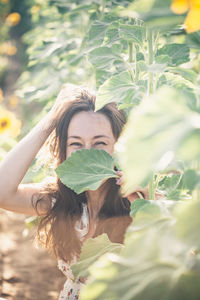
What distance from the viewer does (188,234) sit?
361 millimetres

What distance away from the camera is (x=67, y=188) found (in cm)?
114

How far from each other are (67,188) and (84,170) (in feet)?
1.37

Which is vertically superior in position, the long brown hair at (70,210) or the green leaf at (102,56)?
the green leaf at (102,56)

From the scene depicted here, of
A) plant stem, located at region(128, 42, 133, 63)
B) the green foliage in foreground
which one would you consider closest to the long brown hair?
plant stem, located at region(128, 42, 133, 63)

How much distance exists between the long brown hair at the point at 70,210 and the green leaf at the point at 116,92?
1.16 ft

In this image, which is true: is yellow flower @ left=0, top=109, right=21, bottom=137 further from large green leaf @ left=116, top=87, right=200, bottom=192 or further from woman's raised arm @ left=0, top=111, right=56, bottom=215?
large green leaf @ left=116, top=87, right=200, bottom=192

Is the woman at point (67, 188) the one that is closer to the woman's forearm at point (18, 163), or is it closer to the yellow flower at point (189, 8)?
the woman's forearm at point (18, 163)

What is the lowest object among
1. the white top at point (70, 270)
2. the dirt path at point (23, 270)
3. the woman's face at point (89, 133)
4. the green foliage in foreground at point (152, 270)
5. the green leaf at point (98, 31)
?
the dirt path at point (23, 270)

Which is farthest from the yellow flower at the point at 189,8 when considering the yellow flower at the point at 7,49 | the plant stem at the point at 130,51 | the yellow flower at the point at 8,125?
the yellow flower at the point at 7,49

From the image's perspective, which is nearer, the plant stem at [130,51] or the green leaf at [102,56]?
the green leaf at [102,56]

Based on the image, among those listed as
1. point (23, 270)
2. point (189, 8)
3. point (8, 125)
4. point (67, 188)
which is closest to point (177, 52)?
point (189, 8)

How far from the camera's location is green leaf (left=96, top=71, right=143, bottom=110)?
72 centimetres

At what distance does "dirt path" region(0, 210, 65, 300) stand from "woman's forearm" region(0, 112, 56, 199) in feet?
2.64

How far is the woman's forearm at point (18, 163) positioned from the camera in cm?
107
